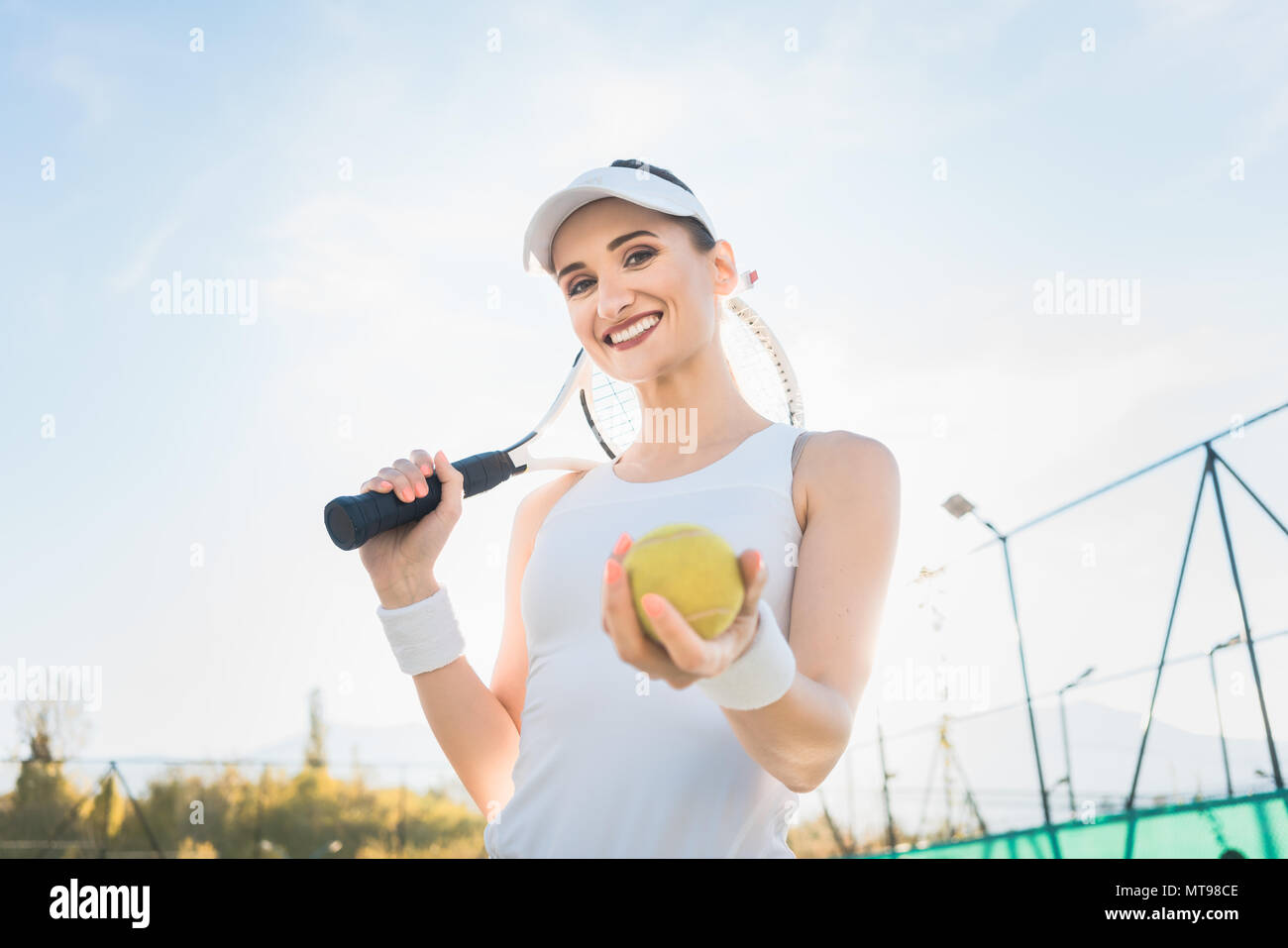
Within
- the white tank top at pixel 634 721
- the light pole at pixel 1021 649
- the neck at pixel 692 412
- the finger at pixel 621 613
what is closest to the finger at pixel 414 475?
the white tank top at pixel 634 721

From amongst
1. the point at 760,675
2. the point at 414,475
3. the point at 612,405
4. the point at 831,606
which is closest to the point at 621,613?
the point at 760,675

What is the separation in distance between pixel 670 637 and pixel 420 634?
1166 mm

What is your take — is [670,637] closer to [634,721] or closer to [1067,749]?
[634,721]

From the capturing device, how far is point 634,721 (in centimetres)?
170

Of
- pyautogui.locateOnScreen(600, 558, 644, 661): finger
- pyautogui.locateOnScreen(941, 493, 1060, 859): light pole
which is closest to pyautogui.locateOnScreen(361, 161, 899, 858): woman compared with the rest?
pyautogui.locateOnScreen(600, 558, 644, 661): finger

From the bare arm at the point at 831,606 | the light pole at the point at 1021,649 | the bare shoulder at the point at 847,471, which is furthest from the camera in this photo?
the light pole at the point at 1021,649

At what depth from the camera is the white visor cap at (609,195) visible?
200 cm

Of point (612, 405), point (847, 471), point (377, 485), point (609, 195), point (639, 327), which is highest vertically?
point (609, 195)

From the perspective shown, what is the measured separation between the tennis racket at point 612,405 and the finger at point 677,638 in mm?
1162

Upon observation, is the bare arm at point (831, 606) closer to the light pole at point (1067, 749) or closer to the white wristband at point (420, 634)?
the white wristband at point (420, 634)

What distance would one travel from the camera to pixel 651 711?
170 cm
